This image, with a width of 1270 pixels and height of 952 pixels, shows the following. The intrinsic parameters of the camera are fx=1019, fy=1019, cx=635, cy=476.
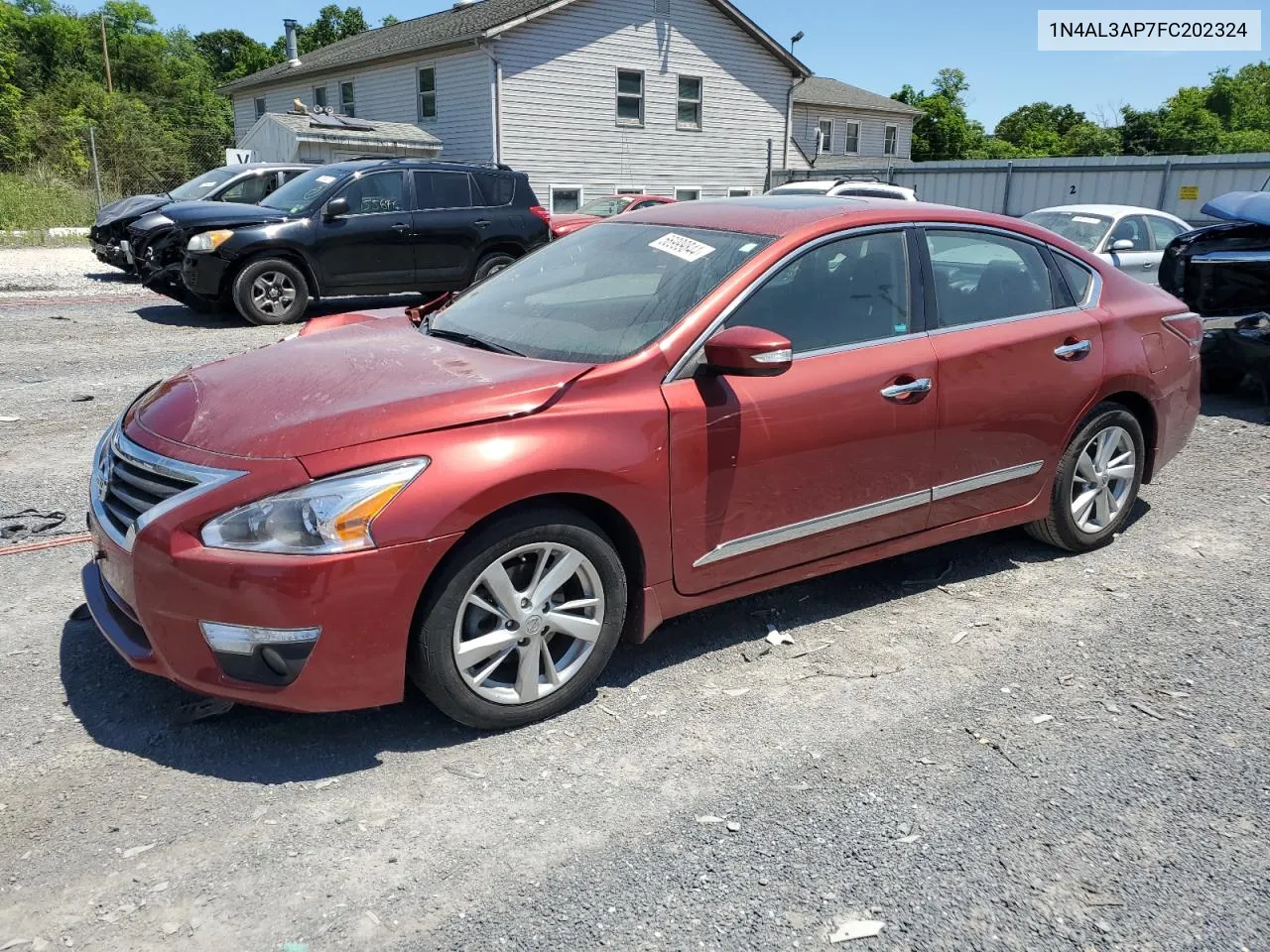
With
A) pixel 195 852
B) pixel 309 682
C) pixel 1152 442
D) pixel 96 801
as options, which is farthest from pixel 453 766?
pixel 1152 442

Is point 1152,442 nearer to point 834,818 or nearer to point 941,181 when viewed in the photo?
point 834,818

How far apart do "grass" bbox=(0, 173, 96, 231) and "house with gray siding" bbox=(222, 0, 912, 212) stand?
8.35m

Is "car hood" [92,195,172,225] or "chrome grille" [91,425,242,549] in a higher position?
"car hood" [92,195,172,225]

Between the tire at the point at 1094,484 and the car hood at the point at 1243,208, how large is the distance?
3.49 metres

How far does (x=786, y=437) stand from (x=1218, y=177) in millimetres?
18818

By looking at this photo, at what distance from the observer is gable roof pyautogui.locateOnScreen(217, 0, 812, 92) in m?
24.5

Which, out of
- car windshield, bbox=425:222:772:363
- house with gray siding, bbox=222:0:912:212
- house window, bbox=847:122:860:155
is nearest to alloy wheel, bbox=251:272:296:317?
car windshield, bbox=425:222:772:363

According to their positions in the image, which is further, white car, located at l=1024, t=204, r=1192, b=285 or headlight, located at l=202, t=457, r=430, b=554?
white car, located at l=1024, t=204, r=1192, b=285

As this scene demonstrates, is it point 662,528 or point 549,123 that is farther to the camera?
point 549,123

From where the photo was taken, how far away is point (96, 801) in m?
2.91

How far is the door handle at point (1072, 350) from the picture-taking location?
4535mm

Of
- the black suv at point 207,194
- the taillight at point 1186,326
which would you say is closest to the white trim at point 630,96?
the black suv at point 207,194

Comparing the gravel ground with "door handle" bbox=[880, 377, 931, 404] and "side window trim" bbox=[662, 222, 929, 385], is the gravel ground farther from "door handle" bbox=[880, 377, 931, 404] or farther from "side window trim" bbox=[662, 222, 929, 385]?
"side window trim" bbox=[662, 222, 929, 385]

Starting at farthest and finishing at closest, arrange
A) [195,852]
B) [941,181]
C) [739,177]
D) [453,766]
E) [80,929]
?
1. [739,177]
2. [941,181]
3. [453,766]
4. [195,852]
5. [80,929]
